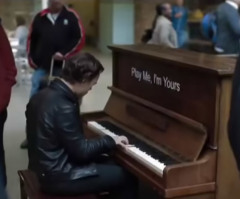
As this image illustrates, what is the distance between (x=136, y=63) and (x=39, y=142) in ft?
2.66

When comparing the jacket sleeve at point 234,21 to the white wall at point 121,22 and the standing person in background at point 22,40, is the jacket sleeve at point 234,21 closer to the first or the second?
the standing person in background at point 22,40

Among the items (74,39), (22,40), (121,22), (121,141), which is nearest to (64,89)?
(121,141)

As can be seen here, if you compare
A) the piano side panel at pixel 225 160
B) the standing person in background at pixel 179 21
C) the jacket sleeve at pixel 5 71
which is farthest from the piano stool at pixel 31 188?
the standing person in background at pixel 179 21

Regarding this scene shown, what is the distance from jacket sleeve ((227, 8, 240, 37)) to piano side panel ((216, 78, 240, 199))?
9.88 feet

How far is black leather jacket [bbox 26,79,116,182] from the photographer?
2363 millimetres

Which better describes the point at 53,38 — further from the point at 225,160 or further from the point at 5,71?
the point at 225,160

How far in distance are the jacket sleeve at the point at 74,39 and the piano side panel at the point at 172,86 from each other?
1.46 m

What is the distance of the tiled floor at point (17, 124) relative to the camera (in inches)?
152

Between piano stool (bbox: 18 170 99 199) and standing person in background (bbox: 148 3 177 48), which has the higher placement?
standing person in background (bbox: 148 3 177 48)

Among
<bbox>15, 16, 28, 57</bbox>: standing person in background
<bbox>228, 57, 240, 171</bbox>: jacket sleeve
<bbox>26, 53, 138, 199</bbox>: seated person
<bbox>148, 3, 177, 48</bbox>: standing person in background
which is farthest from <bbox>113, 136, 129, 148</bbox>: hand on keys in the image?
<bbox>15, 16, 28, 57</bbox>: standing person in background

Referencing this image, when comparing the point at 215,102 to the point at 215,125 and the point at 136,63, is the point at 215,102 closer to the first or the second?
the point at 215,125

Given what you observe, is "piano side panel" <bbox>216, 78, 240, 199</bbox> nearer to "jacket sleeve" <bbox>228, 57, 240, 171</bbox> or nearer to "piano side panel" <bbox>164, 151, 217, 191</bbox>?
"piano side panel" <bbox>164, 151, 217, 191</bbox>

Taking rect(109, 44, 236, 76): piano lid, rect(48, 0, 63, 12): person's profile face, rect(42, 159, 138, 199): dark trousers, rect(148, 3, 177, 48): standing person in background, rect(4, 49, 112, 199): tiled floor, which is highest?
rect(48, 0, 63, 12): person's profile face

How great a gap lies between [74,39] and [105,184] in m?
2.34
